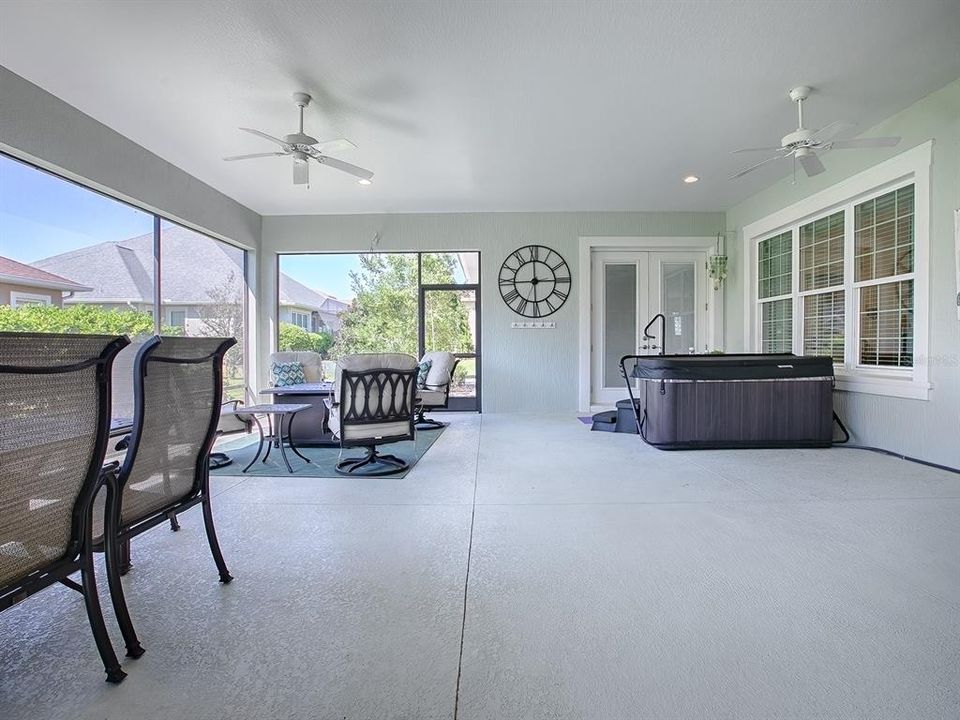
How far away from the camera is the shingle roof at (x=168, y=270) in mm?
3984

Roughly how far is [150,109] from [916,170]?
6301 millimetres

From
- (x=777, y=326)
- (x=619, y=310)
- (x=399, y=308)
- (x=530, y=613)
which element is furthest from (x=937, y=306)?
(x=399, y=308)

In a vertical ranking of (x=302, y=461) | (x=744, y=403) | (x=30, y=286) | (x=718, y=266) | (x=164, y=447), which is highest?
(x=718, y=266)

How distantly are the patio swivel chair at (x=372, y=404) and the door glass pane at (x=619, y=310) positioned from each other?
155 inches

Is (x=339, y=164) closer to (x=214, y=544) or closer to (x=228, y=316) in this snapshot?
(x=214, y=544)

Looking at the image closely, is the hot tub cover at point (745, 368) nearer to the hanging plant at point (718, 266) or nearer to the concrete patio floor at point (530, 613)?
the concrete patio floor at point (530, 613)

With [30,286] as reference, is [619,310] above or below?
above

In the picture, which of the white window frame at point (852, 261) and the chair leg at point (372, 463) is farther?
the white window frame at point (852, 261)

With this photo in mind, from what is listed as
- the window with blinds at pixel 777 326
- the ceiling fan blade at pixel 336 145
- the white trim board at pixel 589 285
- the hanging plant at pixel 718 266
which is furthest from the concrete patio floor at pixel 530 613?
the hanging plant at pixel 718 266

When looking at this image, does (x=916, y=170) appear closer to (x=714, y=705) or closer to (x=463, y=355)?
(x=714, y=705)

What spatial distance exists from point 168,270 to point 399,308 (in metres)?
2.85

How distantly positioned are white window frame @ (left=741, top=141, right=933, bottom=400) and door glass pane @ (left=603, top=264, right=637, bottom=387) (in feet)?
4.92

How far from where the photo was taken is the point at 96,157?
3.88 metres

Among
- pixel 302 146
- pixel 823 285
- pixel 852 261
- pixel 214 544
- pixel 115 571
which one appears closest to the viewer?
pixel 115 571
